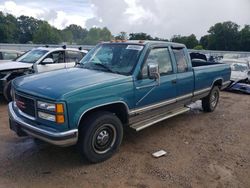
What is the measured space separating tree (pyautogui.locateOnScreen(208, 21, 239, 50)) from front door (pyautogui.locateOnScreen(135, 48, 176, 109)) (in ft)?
128

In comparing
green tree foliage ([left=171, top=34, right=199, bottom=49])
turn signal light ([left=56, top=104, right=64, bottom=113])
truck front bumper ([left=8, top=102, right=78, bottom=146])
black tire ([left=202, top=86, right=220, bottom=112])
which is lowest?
black tire ([left=202, top=86, right=220, bottom=112])

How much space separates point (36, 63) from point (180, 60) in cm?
463

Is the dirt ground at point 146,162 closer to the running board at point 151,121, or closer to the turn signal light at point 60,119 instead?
the running board at point 151,121

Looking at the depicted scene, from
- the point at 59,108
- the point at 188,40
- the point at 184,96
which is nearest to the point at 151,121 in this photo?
the point at 184,96

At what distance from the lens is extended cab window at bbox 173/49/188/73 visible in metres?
5.57

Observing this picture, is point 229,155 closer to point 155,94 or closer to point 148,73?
point 155,94

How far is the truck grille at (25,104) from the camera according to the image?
3.85 metres

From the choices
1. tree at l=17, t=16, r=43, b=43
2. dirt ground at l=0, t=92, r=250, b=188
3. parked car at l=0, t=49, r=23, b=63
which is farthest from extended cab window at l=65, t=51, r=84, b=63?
tree at l=17, t=16, r=43, b=43

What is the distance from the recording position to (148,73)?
455 centimetres

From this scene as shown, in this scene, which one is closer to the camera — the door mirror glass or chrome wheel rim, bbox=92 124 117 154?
chrome wheel rim, bbox=92 124 117 154

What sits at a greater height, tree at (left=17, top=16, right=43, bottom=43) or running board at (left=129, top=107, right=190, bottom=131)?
tree at (left=17, top=16, right=43, bottom=43)

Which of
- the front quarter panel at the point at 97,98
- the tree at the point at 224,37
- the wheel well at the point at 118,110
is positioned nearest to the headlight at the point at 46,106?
the front quarter panel at the point at 97,98

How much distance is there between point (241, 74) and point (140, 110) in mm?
8455

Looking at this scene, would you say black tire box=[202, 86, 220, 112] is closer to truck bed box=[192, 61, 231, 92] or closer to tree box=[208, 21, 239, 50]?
truck bed box=[192, 61, 231, 92]
